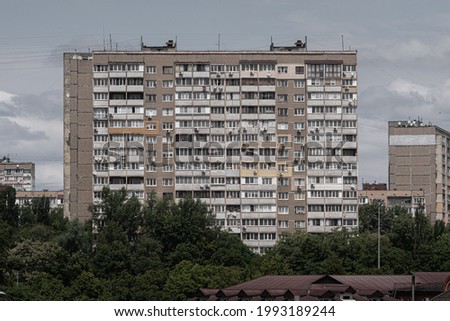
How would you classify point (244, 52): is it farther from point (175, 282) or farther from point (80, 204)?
point (175, 282)

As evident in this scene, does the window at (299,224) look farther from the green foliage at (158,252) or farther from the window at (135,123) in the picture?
the window at (135,123)

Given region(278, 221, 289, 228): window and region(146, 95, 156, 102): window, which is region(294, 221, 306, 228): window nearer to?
region(278, 221, 289, 228): window

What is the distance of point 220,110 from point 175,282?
57.4m

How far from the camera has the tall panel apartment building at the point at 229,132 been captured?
522ft

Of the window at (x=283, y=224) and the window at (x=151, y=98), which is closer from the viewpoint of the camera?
the window at (x=283, y=224)

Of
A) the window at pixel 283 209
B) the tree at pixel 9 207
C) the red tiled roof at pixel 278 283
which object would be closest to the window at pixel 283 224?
the window at pixel 283 209

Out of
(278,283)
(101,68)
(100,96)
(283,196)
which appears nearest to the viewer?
(278,283)

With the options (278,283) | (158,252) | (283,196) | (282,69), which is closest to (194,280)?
(278,283)

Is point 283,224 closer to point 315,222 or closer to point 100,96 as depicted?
point 315,222

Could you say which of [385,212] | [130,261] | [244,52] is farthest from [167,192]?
[385,212]

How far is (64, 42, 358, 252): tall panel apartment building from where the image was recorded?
15925 cm

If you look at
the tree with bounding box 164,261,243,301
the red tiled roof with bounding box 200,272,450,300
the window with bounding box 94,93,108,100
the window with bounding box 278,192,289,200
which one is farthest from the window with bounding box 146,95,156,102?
the red tiled roof with bounding box 200,272,450,300

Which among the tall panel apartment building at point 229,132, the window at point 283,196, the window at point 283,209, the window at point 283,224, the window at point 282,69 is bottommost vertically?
the window at point 283,224

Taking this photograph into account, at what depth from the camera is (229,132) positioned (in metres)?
160
